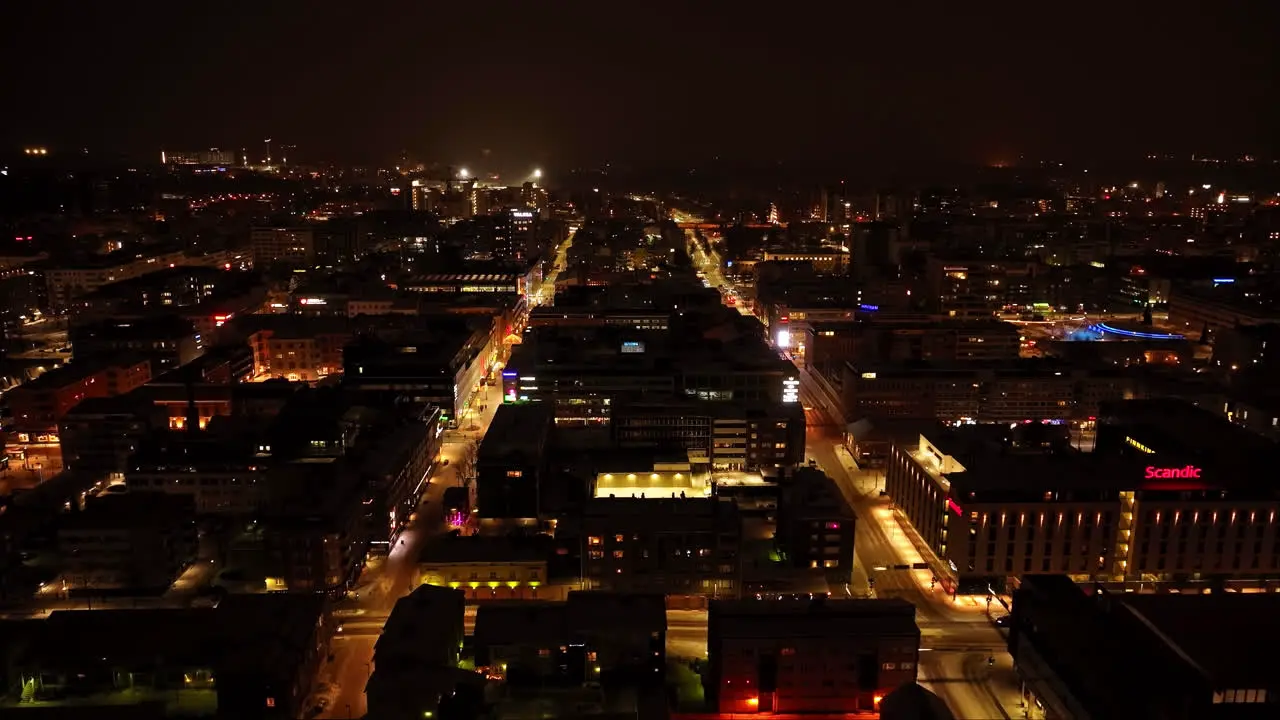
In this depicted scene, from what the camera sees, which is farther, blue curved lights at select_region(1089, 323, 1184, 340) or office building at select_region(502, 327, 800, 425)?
blue curved lights at select_region(1089, 323, 1184, 340)

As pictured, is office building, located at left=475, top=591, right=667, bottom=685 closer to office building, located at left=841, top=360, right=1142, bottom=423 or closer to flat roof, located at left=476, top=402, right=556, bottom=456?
flat roof, located at left=476, top=402, right=556, bottom=456

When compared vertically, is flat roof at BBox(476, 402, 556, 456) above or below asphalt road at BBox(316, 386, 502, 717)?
above

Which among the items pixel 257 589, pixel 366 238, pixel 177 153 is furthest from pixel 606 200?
pixel 257 589

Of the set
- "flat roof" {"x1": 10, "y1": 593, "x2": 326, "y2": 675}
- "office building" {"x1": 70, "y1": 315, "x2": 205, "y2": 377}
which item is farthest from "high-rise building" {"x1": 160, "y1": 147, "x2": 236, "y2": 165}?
"flat roof" {"x1": 10, "y1": 593, "x2": 326, "y2": 675}

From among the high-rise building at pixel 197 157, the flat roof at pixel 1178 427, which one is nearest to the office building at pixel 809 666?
the flat roof at pixel 1178 427

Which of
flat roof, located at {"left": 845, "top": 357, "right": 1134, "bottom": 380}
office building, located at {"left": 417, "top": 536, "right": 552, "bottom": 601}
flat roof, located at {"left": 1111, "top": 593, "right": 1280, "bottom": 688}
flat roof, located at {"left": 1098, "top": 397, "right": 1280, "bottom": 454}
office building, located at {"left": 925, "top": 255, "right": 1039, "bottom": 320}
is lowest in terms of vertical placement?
office building, located at {"left": 417, "top": 536, "right": 552, "bottom": 601}

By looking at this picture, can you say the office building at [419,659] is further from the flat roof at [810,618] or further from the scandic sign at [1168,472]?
the scandic sign at [1168,472]

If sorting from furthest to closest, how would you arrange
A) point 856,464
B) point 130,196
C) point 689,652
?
point 130,196 < point 856,464 < point 689,652

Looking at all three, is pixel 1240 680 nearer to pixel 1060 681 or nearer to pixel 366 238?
pixel 1060 681

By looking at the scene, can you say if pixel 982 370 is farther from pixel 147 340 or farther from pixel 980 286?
pixel 147 340

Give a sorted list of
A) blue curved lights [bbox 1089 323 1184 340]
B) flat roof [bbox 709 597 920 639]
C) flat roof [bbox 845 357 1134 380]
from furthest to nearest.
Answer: blue curved lights [bbox 1089 323 1184 340]
flat roof [bbox 845 357 1134 380]
flat roof [bbox 709 597 920 639]

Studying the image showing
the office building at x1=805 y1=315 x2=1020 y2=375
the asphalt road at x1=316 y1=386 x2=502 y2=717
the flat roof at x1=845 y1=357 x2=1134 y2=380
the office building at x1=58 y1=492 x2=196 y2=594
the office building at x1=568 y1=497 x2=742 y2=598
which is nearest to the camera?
the asphalt road at x1=316 y1=386 x2=502 y2=717
